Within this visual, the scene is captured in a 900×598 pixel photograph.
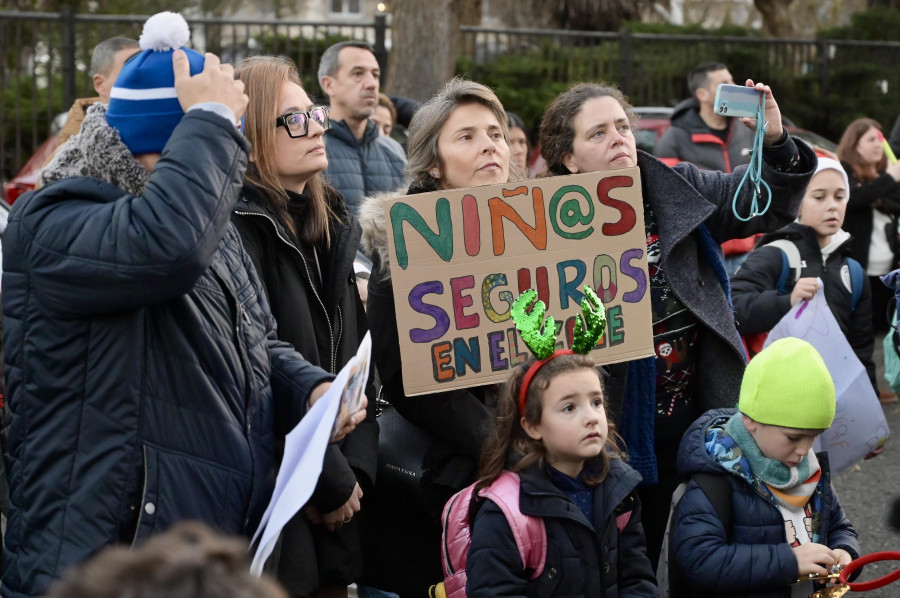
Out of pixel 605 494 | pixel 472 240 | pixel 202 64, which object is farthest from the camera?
pixel 472 240

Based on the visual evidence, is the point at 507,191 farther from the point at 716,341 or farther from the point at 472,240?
the point at 716,341

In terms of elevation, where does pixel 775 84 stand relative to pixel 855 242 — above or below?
above

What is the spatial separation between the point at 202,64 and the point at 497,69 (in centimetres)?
1181

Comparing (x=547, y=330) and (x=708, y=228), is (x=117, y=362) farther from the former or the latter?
(x=708, y=228)

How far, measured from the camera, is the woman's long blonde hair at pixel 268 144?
3307mm

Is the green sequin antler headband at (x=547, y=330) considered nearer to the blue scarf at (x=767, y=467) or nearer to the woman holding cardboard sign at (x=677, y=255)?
the woman holding cardboard sign at (x=677, y=255)

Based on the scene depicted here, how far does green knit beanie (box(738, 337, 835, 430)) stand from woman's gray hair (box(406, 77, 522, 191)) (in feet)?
3.46

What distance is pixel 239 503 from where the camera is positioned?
2510 millimetres

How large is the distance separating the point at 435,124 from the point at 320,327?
732mm

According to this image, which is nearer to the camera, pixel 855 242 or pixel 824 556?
pixel 824 556

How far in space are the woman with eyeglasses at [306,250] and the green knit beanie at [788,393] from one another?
1131 millimetres

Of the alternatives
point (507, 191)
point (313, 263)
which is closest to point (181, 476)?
point (313, 263)

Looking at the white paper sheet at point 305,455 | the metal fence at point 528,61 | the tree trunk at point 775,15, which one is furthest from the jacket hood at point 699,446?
the tree trunk at point 775,15

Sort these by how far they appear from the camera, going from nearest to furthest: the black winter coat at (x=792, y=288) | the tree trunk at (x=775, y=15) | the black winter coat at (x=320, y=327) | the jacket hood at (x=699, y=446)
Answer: the black winter coat at (x=320, y=327), the jacket hood at (x=699, y=446), the black winter coat at (x=792, y=288), the tree trunk at (x=775, y=15)
